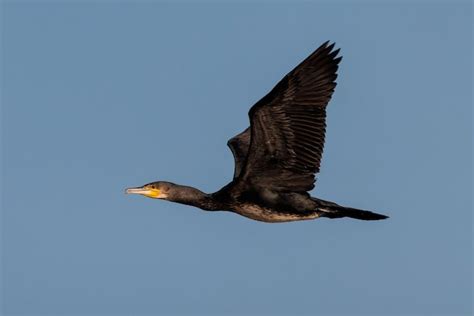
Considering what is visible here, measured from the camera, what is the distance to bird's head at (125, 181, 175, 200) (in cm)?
1902

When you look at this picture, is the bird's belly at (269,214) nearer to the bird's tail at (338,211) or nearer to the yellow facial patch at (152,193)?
the bird's tail at (338,211)

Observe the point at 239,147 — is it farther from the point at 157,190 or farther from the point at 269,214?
the point at 269,214

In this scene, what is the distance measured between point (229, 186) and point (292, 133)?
4.36 ft

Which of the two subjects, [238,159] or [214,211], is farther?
[238,159]

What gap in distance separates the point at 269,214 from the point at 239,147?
8.10 feet

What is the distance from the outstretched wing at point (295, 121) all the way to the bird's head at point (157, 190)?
1446 mm

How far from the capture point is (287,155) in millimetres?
18109

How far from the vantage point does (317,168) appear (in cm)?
1820

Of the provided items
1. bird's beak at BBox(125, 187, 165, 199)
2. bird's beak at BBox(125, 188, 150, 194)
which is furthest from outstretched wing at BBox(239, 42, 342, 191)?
bird's beak at BBox(125, 188, 150, 194)

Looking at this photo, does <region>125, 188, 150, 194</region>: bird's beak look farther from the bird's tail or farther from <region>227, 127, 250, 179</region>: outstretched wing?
the bird's tail

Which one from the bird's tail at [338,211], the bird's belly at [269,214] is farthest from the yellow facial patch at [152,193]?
the bird's tail at [338,211]

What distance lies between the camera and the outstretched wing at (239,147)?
20.4 m

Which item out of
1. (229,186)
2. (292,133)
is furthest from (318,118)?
(229,186)

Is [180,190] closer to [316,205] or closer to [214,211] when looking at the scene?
[214,211]
